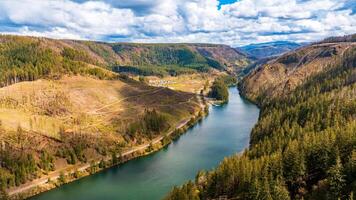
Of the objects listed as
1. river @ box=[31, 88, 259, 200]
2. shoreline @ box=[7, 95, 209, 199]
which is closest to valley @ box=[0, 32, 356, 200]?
shoreline @ box=[7, 95, 209, 199]

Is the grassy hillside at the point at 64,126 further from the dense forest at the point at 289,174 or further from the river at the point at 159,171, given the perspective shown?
the dense forest at the point at 289,174

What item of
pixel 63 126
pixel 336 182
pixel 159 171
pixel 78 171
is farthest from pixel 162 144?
pixel 336 182

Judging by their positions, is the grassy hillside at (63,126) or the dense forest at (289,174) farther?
the grassy hillside at (63,126)

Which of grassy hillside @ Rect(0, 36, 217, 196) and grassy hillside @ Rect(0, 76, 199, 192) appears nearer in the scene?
grassy hillside @ Rect(0, 36, 217, 196)

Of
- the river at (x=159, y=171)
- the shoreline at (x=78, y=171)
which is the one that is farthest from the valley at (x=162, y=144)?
the river at (x=159, y=171)

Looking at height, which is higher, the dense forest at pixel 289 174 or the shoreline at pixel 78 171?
the dense forest at pixel 289 174

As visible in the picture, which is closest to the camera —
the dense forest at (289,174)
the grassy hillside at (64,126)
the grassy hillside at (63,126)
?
the dense forest at (289,174)

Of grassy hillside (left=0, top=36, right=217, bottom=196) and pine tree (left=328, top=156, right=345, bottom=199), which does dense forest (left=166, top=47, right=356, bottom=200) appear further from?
grassy hillside (left=0, top=36, right=217, bottom=196)

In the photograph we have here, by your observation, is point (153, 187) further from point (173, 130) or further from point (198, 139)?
point (173, 130)

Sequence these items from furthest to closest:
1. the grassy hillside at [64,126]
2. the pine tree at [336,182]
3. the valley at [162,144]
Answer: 1. the grassy hillside at [64,126]
2. the valley at [162,144]
3. the pine tree at [336,182]
